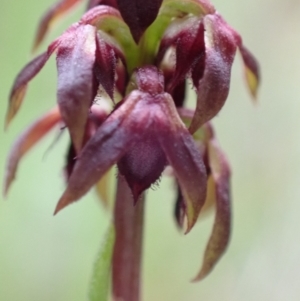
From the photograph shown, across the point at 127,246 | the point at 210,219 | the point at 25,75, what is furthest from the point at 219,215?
the point at 210,219

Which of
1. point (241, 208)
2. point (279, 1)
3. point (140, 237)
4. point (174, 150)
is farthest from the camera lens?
point (279, 1)

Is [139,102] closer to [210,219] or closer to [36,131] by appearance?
[36,131]

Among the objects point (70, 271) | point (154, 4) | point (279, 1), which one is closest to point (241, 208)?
point (70, 271)

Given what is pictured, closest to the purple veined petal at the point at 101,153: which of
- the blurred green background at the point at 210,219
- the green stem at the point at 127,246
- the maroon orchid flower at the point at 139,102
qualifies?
the maroon orchid flower at the point at 139,102

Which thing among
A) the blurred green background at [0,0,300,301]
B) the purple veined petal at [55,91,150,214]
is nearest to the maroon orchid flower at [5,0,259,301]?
the purple veined petal at [55,91,150,214]

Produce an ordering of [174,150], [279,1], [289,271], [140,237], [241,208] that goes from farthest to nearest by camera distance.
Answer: [279,1]
[241,208]
[289,271]
[140,237]
[174,150]

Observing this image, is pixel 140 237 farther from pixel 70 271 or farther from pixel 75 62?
pixel 70 271

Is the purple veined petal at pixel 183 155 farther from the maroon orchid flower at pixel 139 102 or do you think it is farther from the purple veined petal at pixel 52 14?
the purple veined petal at pixel 52 14
